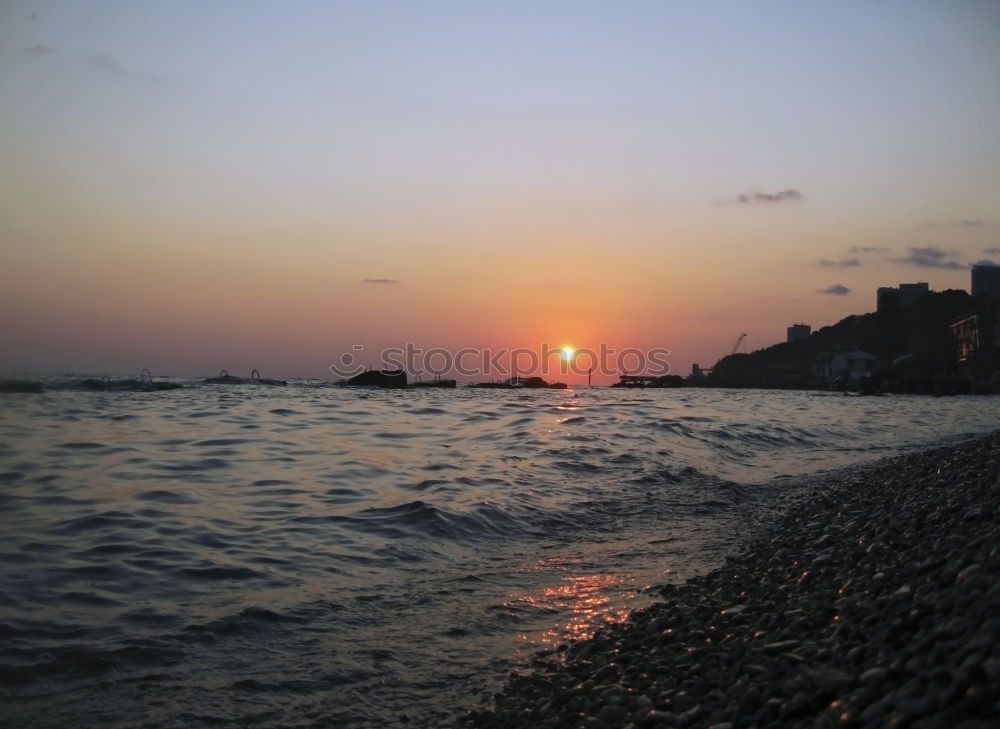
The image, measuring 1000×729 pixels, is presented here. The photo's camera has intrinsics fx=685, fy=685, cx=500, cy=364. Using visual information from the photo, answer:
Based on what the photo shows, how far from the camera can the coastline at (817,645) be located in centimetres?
323

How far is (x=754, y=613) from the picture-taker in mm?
5582

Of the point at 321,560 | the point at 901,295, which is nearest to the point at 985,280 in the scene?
the point at 901,295

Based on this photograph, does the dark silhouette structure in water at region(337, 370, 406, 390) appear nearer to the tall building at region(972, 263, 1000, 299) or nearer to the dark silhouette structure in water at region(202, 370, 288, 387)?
the dark silhouette structure in water at region(202, 370, 288, 387)

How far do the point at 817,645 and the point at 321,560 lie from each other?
6382mm

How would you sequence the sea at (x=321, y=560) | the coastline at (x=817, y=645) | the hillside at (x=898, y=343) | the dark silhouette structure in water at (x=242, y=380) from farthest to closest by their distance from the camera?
the hillside at (x=898, y=343) → the dark silhouette structure in water at (x=242, y=380) → the sea at (x=321, y=560) → the coastline at (x=817, y=645)

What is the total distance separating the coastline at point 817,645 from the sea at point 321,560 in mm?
625

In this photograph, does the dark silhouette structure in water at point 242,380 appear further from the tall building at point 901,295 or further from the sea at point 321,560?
the tall building at point 901,295

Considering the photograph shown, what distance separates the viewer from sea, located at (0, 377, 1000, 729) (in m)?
5.42

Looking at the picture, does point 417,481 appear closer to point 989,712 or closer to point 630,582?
point 630,582

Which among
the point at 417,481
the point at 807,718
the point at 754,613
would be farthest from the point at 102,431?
the point at 807,718

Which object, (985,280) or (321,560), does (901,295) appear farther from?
(321,560)

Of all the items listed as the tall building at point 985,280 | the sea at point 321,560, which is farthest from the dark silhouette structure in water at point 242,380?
the tall building at point 985,280

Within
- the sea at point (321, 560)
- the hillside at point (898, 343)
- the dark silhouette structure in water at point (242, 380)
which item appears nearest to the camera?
the sea at point (321, 560)

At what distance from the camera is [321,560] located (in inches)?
350
